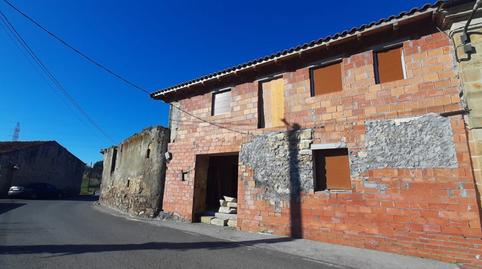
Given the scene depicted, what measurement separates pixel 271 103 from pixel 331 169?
2782 millimetres

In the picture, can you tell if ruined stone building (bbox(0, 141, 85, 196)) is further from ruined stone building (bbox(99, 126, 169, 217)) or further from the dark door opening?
the dark door opening

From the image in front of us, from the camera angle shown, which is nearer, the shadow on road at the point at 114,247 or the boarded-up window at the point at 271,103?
the shadow on road at the point at 114,247

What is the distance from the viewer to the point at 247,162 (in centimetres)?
827

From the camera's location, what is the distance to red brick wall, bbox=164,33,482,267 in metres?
5.17

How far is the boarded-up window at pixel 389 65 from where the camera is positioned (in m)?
6.39

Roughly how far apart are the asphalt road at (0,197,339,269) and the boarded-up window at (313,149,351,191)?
88.0 inches

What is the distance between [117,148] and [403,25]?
17.3 metres

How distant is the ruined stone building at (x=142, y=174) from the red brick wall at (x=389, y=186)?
405 centimetres

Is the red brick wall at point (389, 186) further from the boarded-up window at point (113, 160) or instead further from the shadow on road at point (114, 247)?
the boarded-up window at point (113, 160)

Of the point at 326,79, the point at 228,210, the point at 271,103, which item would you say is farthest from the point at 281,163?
the point at 228,210

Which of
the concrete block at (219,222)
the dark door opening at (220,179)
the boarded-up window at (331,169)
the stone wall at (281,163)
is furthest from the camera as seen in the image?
the dark door opening at (220,179)

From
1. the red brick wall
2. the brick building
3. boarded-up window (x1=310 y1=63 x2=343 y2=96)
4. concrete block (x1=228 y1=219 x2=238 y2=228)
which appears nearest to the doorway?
the brick building

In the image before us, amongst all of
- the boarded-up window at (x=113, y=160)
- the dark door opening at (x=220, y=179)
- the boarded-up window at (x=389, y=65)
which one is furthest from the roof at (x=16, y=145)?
the boarded-up window at (x=389, y=65)

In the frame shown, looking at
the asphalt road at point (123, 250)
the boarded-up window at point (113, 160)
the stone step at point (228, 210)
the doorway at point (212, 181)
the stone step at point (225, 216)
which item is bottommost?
the asphalt road at point (123, 250)
